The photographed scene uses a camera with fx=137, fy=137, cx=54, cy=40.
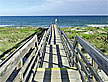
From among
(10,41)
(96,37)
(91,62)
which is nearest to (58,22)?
(96,37)

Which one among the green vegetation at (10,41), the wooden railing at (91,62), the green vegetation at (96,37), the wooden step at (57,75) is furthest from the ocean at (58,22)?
the wooden railing at (91,62)

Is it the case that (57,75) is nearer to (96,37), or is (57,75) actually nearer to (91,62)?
(91,62)

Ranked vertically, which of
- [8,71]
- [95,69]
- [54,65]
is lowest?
[54,65]

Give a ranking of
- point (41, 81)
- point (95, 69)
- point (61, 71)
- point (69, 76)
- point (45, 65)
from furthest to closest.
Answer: point (45, 65), point (61, 71), point (69, 76), point (41, 81), point (95, 69)

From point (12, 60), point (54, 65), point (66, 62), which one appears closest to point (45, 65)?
point (54, 65)

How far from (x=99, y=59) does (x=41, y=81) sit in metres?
1.81

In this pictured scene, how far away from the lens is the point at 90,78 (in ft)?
6.83

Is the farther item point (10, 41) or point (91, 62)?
point (10, 41)

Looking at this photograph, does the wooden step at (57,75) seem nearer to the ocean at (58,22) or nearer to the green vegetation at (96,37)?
the green vegetation at (96,37)

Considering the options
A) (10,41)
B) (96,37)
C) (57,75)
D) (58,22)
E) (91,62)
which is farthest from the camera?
(58,22)

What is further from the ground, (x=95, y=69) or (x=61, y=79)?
(x=95, y=69)

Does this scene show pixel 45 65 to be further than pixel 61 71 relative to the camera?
Yes

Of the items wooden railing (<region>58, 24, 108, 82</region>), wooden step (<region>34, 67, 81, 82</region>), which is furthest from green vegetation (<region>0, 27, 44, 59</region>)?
wooden railing (<region>58, 24, 108, 82</region>)

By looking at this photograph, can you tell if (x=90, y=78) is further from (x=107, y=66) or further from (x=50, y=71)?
(x=50, y=71)
